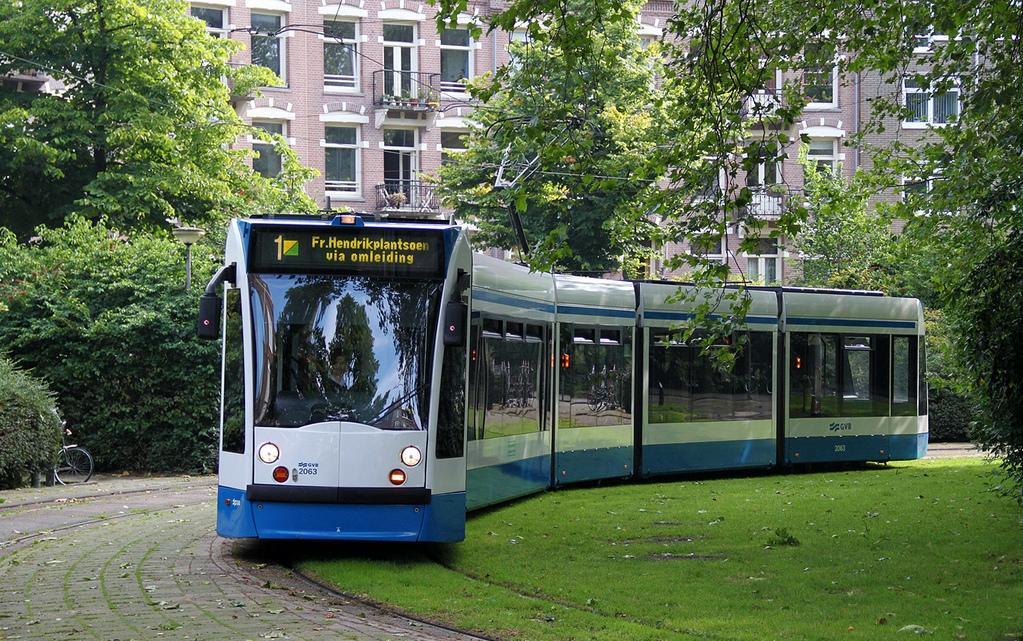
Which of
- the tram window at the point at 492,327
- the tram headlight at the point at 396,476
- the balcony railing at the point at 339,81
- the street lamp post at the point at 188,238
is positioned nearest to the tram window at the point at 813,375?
the tram window at the point at 492,327

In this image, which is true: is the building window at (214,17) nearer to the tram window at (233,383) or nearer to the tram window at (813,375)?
the tram window at (813,375)

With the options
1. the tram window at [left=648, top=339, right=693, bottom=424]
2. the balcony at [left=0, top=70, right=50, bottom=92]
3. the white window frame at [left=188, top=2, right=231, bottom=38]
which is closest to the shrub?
the tram window at [left=648, top=339, right=693, bottom=424]

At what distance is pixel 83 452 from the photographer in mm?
24297

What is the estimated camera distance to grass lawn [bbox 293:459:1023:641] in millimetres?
9789

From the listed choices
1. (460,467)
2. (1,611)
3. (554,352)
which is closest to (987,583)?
(460,467)

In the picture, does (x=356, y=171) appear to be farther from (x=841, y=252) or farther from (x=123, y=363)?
(x=123, y=363)

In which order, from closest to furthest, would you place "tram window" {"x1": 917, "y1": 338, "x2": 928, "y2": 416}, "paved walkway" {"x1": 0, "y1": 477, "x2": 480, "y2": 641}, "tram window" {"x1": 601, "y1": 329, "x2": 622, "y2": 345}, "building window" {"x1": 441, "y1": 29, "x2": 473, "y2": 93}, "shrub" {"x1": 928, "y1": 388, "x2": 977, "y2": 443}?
"paved walkway" {"x1": 0, "y1": 477, "x2": 480, "y2": 641}
"tram window" {"x1": 601, "y1": 329, "x2": 622, "y2": 345}
"tram window" {"x1": 917, "y1": 338, "x2": 928, "y2": 416}
"shrub" {"x1": 928, "y1": 388, "x2": 977, "y2": 443}
"building window" {"x1": 441, "y1": 29, "x2": 473, "y2": 93}

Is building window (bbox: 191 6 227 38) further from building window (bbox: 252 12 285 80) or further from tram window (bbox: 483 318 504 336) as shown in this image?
tram window (bbox: 483 318 504 336)

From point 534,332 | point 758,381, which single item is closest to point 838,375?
point 758,381

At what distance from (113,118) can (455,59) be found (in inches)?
588

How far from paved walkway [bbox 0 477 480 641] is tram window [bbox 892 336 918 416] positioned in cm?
1380

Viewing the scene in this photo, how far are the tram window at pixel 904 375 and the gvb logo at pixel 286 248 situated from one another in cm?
1618

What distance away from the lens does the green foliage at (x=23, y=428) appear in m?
21.9

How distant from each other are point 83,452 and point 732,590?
15.6m
